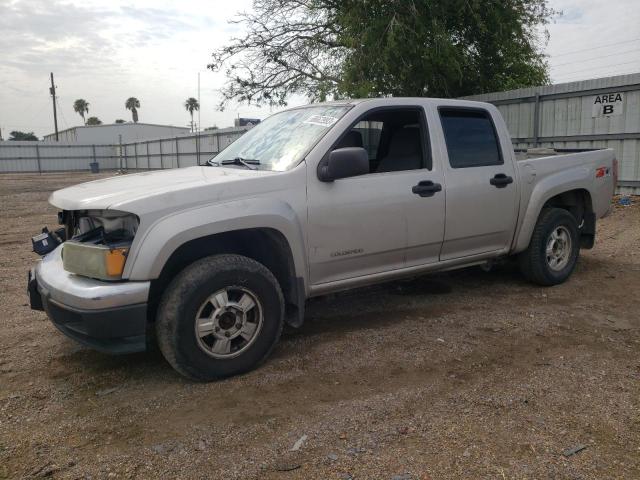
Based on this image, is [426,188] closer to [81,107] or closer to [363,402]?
[363,402]

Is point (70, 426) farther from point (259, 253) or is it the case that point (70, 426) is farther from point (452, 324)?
point (452, 324)

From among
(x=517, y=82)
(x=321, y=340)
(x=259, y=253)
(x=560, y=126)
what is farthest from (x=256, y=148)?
(x=517, y=82)

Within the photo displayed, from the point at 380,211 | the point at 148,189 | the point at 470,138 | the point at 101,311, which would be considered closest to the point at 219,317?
the point at 101,311

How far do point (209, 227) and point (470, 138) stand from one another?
2.64 meters

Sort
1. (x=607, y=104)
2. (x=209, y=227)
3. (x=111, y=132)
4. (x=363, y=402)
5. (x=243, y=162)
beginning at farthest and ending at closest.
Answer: (x=111, y=132) → (x=607, y=104) → (x=243, y=162) → (x=209, y=227) → (x=363, y=402)

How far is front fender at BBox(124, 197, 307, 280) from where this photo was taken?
3066 millimetres

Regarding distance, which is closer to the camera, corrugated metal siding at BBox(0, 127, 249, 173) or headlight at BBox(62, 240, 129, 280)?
headlight at BBox(62, 240, 129, 280)

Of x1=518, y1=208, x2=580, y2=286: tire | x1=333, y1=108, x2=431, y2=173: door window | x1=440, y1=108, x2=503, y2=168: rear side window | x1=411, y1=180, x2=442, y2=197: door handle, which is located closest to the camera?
x1=411, y1=180, x2=442, y2=197: door handle

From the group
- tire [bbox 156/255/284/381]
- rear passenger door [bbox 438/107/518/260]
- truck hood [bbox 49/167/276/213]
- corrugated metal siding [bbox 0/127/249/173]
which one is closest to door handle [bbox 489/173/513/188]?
rear passenger door [bbox 438/107/518/260]

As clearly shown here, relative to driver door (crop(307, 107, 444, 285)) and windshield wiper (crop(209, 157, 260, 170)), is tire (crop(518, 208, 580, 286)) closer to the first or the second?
driver door (crop(307, 107, 444, 285))

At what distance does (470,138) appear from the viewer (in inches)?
187

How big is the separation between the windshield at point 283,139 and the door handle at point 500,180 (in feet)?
5.13

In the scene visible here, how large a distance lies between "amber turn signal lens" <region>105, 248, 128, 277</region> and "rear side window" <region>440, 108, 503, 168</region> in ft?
9.06

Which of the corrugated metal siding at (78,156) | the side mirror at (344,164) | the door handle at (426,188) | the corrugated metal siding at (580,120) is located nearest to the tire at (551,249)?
the door handle at (426,188)
